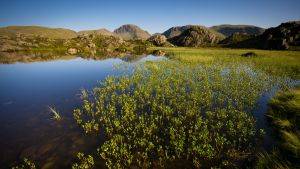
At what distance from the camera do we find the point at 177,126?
1557 centimetres

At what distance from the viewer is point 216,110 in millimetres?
18172

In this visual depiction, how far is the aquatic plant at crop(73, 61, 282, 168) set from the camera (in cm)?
1195

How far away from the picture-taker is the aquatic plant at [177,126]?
1195cm

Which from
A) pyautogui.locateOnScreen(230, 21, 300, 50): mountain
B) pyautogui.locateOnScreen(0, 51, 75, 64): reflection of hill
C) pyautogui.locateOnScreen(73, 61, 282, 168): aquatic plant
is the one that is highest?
pyautogui.locateOnScreen(230, 21, 300, 50): mountain

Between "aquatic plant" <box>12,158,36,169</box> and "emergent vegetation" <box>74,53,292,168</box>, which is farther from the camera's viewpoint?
"emergent vegetation" <box>74,53,292,168</box>

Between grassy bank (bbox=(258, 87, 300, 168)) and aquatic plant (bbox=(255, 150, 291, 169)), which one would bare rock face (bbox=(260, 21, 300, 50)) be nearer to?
grassy bank (bbox=(258, 87, 300, 168))

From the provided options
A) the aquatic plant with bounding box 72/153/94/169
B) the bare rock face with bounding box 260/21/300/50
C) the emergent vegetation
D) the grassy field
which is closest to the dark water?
the aquatic plant with bounding box 72/153/94/169

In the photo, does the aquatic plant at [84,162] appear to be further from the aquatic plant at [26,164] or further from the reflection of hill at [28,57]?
the reflection of hill at [28,57]

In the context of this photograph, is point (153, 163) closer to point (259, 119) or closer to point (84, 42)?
point (259, 119)

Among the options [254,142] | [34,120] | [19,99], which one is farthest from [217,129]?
[19,99]

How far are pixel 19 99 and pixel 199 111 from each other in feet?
61.8

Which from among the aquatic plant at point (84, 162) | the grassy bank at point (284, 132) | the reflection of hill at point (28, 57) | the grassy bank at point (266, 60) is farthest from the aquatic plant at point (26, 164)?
the reflection of hill at point (28, 57)

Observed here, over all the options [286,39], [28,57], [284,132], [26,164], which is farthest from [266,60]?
[286,39]

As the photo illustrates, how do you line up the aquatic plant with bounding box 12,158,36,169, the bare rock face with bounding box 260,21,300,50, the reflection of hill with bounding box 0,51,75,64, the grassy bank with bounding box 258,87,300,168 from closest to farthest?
1. the grassy bank with bounding box 258,87,300,168
2. the aquatic plant with bounding box 12,158,36,169
3. the reflection of hill with bounding box 0,51,75,64
4. the bare rock face with bounding box 260,21,300,50
